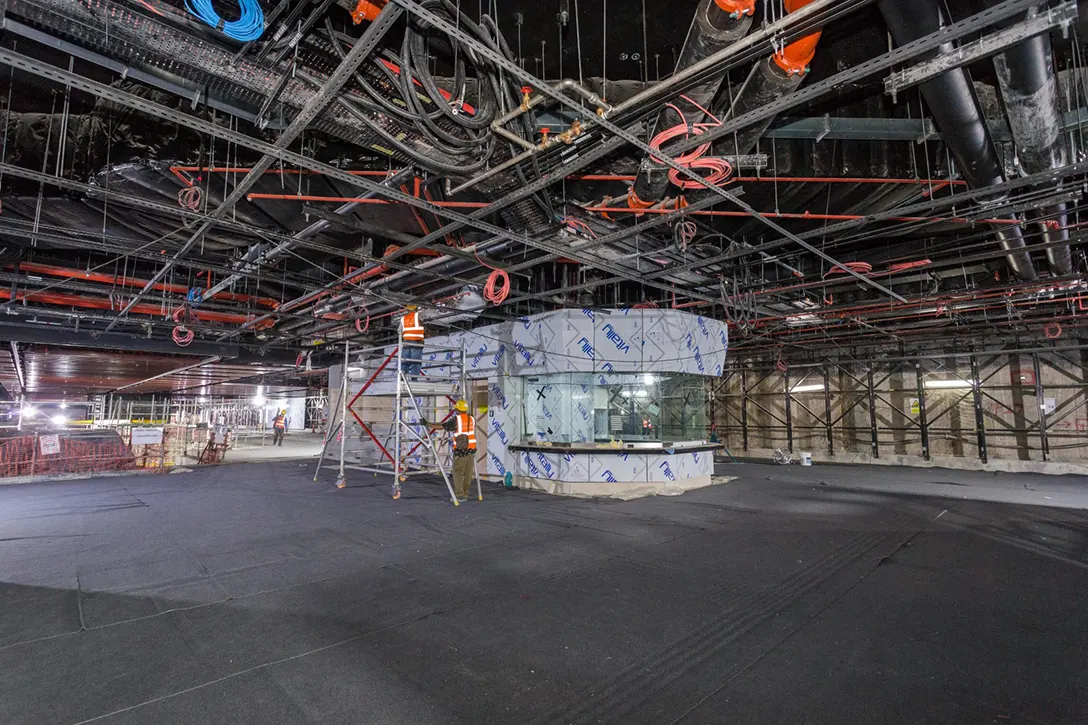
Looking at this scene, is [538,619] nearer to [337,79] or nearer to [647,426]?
[337,79]

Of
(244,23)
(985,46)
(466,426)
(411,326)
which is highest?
(244,23)

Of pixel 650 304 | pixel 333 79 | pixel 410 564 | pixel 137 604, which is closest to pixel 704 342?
pixel 650 304

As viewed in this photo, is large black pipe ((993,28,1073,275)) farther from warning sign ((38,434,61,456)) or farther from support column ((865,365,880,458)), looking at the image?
warning sign ((38,434,61,456))

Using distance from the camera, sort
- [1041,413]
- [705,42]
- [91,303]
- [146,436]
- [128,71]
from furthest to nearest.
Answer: [1041,413] < [146,436] < [91,303] < [128,71] < [705,42]

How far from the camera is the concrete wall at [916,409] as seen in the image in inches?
526

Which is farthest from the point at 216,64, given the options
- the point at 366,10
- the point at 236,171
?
the point at 236,171

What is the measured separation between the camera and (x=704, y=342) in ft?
35.0

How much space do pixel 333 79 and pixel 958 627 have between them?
18.7 feet

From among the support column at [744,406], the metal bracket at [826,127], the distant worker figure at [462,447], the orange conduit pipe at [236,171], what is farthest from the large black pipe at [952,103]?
the support column at [744,406]

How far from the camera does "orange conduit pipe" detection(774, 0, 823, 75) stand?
3.24 metres

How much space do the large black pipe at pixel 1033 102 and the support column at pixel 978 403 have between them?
12992 mm

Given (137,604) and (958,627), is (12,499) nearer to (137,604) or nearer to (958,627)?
(137,604)

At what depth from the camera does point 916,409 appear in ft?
50.9

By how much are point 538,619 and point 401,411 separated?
687 cm
